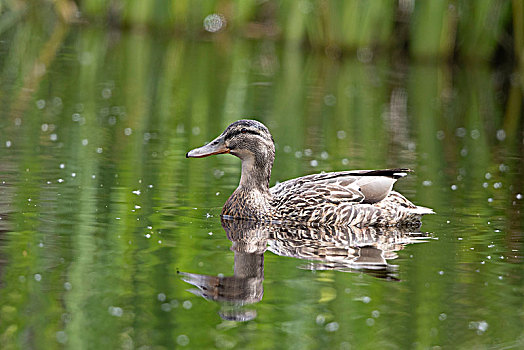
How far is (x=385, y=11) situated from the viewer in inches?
848

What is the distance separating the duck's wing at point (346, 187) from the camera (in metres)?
9.02

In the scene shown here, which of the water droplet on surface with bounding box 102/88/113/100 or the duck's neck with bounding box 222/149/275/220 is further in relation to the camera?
the water droplet on surface with bounding box 102/88/113/100

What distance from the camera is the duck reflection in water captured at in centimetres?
645

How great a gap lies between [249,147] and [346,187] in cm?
93

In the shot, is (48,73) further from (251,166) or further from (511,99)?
(251,166)

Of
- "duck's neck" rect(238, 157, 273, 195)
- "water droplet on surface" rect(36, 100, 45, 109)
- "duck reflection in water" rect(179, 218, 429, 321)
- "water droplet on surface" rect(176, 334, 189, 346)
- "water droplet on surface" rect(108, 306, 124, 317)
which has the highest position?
"water droplet on surface" rect(36, 100, 45, 109)

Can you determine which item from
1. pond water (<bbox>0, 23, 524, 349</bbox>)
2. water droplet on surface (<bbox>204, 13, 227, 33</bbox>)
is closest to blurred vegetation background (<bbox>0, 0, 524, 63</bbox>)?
water droplet on surface (<bbox>204, 13, 227, 33</bbox>)

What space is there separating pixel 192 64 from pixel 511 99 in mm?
6928

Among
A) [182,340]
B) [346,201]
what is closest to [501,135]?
[346,201]

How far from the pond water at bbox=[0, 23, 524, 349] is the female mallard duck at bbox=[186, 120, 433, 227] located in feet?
0.79

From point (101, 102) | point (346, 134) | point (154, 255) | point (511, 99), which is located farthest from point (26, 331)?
point (511, 99)

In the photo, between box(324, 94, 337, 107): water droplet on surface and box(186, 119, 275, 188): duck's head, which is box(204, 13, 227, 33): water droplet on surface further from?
box(186, 119, 275, 188): duck's head

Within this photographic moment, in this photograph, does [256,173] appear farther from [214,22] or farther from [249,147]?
[214,22]

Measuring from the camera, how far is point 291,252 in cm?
770
